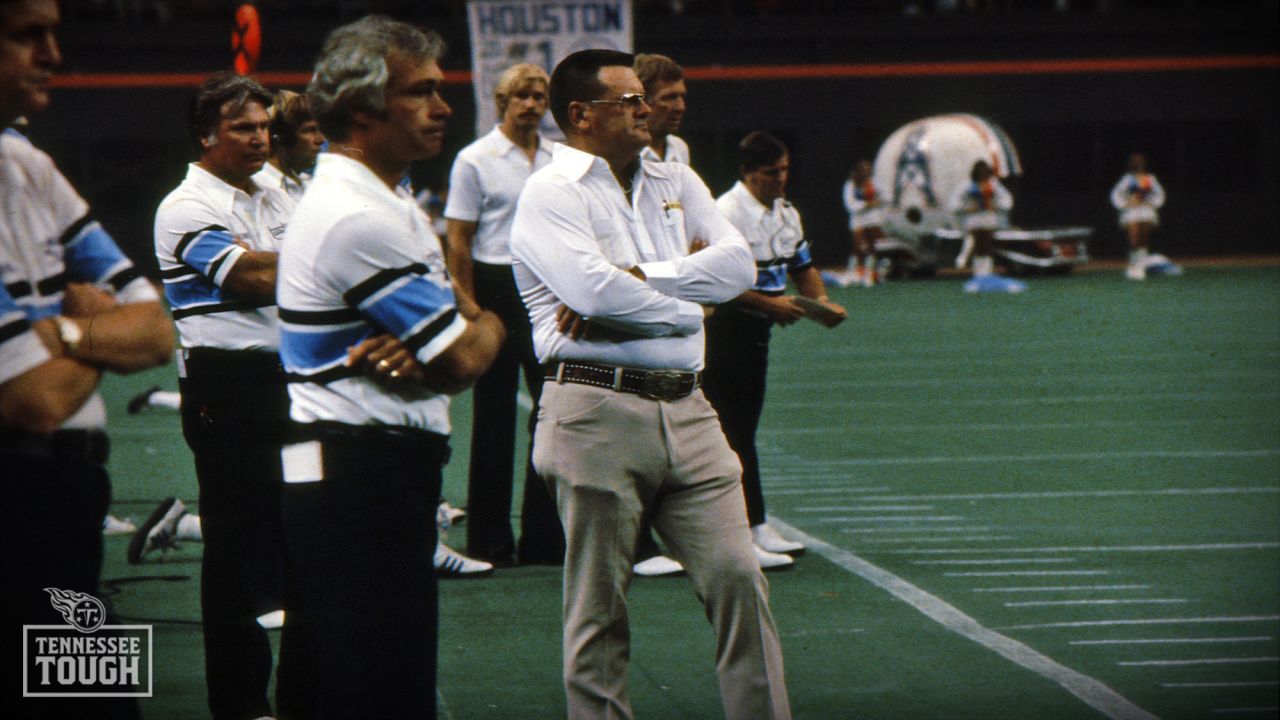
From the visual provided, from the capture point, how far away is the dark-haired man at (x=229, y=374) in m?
5.28

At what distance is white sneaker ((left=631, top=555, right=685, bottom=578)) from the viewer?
25.7ft

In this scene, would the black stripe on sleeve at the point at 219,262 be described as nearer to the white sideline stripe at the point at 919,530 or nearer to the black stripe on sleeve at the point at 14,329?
the black stripe on sleeve at the point at 14,329

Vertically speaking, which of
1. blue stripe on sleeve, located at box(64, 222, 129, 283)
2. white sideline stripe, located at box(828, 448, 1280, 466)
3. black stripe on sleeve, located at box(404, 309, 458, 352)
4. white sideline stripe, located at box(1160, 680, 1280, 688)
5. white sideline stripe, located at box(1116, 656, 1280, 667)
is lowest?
white sideline stripe, located at box(828, 448, 1280, 466)

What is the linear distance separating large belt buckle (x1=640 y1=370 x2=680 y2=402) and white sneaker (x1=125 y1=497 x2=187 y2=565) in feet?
12.7

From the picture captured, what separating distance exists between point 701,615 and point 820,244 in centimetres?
3147

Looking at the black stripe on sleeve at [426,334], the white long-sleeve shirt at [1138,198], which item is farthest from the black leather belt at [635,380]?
the white long-sleeve shirt at [1138,198]

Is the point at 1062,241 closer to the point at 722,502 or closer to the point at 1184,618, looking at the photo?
the point at 1184,618

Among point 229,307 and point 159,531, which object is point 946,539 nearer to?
point 159,531

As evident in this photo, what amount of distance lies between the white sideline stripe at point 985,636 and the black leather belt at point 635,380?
1.90 m

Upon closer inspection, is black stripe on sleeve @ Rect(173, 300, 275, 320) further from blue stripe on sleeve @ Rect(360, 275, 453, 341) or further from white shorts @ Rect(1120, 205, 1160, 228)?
white shorts @ Rect(1120, 205, 1160, 228)

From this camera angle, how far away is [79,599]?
355cm

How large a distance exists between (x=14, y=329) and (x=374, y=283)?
0.74 meters

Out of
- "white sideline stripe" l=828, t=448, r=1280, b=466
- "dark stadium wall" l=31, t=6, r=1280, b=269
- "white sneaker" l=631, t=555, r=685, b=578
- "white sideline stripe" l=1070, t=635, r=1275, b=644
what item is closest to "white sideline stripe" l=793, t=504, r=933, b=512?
"white sideline stripe" l=828, t=448, r=1280, b=466

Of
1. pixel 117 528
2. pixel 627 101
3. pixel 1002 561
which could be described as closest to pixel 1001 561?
pixel 1002 561
